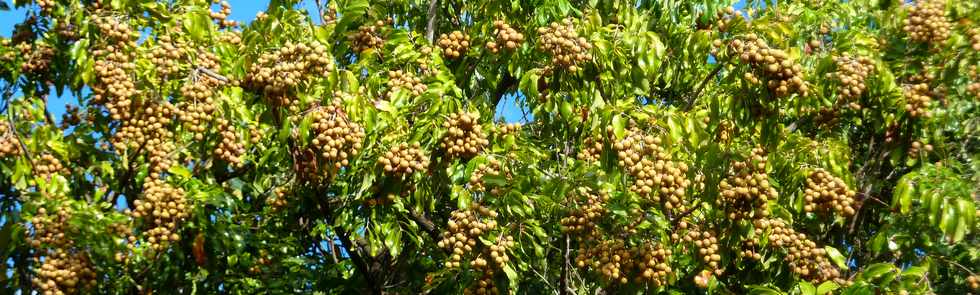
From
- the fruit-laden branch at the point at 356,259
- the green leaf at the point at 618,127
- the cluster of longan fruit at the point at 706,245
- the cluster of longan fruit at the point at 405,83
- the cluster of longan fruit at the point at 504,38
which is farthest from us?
the fruit-laden branch at the point at 356,259

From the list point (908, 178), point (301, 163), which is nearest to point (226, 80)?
point (301, 163)

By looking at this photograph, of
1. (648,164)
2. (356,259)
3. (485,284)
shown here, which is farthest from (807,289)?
(356,259)

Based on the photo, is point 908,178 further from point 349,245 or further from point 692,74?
point 349,245

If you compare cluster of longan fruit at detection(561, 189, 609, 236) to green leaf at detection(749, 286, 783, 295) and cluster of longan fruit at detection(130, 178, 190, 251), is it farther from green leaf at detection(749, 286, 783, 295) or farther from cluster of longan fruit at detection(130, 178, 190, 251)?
cluster of longan fruit at detection(130, 178, 190, 251)

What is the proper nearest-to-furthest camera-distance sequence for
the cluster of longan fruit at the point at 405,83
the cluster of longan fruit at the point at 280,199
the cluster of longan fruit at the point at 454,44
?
1. the cluster of longan fruit at the point at 405,83
2. the cluster of longan fruit at the point at 280,199
3. the cluster of longan fruit at the point at 454,44

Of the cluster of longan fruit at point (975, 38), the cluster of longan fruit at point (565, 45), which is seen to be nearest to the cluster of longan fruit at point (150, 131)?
the cluster of longan fruit at point (565, 45)

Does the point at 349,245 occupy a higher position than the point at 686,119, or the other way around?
the point at 349,245

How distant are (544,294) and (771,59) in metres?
2.24

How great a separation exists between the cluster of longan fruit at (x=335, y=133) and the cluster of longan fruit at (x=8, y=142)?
4.26 feet

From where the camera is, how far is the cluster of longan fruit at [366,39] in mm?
5910

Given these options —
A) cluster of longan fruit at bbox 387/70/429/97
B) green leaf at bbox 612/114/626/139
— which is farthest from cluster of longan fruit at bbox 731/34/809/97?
cluster of longan fruit at bbox 387/70/429/97

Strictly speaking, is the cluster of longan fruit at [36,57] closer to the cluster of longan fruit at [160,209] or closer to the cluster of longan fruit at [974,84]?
the cluster of longan fruit at [160,209]

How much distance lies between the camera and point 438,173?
534 cm

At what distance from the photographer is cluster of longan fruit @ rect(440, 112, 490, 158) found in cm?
500
